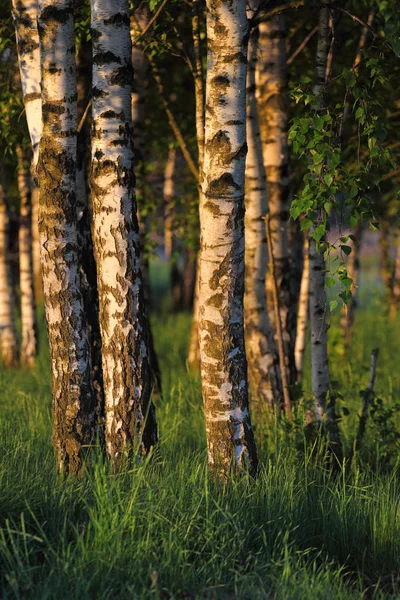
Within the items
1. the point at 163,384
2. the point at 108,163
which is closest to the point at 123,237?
the point at 108,163

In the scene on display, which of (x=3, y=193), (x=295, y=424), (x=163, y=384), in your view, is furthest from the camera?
(x=3, y=193)

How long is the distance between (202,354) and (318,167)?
5.09ft

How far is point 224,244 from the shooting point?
566 cm

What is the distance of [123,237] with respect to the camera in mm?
5832

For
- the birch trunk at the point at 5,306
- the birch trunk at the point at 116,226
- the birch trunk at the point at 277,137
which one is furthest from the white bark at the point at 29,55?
the birch trunk at the point at 5,306

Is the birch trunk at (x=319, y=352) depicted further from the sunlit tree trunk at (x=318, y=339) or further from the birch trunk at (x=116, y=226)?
the birch trunk at (x=116, y=226)

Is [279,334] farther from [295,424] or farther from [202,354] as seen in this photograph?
[202,354]

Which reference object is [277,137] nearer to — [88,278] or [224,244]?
[88,278]

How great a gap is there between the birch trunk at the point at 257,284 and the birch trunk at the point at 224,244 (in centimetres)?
274

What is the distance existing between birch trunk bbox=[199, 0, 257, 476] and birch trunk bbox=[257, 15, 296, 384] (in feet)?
11.1

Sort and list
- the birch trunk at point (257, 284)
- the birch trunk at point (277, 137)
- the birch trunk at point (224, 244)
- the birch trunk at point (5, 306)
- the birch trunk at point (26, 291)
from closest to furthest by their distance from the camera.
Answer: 1. the birch trunk at point (224, 244)
2. the birch trunk at point (257, 284)
3. the birch trunk at point (277, 137)
4. the birch trunk at point (26, 291)
5. the birch trunk at point (5, 306)

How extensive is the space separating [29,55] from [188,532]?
4314 millimetres

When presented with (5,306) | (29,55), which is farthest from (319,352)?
(5,306)

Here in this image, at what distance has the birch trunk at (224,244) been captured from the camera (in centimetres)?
562
